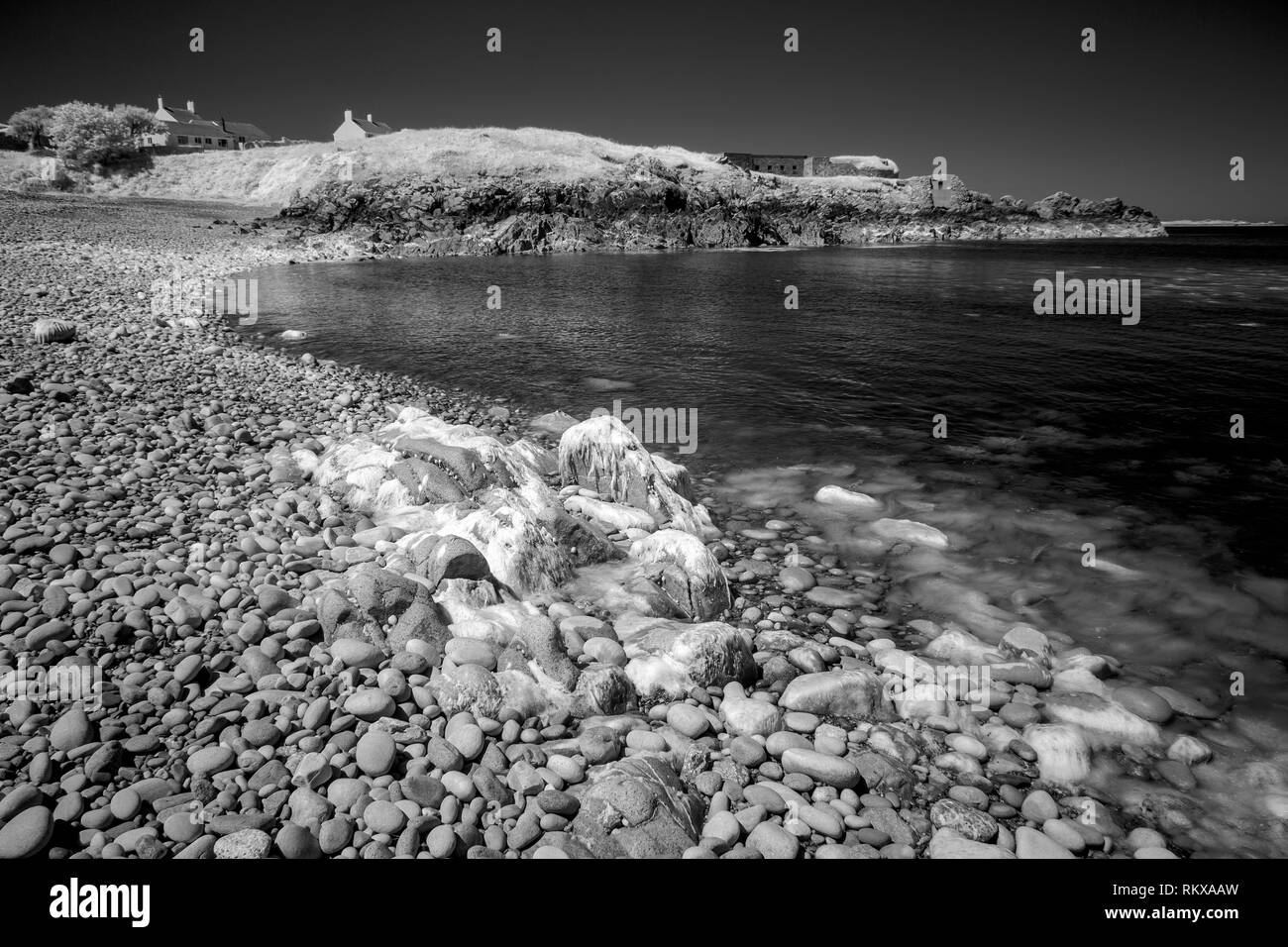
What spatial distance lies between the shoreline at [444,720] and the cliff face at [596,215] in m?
56.1

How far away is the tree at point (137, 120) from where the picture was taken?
9026cm

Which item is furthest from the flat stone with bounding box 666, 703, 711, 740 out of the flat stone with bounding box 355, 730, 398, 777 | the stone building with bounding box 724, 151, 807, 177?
the stone building with bounding box 724, 151, 807, 177

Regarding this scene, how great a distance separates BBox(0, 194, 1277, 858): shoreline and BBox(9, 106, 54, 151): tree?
115551 mm

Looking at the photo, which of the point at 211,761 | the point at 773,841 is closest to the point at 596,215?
the point at 211,761

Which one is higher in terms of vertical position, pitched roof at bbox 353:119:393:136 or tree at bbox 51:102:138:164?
pitched roof at bbox 353:119:393:136

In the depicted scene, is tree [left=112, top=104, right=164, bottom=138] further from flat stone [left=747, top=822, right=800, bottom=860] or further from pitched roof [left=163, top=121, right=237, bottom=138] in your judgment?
flat stone [left=747, top=822, right=800, bottom=860]

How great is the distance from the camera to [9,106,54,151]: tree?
276 feet

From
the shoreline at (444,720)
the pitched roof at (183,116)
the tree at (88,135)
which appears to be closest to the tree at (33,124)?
the tree at (88,135)

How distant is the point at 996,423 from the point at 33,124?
124m

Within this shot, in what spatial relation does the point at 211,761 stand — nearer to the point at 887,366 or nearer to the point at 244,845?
the point at 244,845

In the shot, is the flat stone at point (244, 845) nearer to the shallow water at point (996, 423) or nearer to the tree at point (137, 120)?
the shallow water at point (996, 423)

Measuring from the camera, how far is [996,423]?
14.6 m

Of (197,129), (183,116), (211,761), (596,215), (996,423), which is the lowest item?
(211,761)
